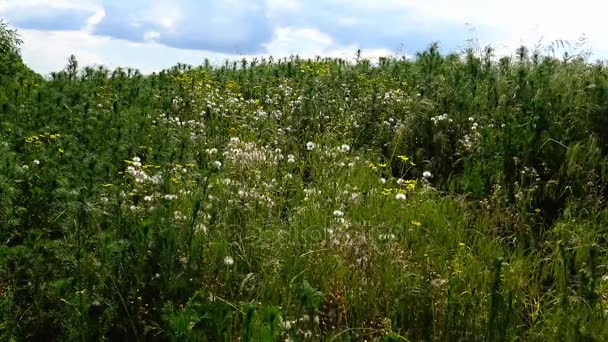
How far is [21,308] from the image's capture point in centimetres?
469

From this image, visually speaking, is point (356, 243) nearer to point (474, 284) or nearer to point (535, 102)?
point (474, 284)

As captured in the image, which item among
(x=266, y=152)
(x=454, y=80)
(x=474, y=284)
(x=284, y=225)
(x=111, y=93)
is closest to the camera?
(x=474, y=284)

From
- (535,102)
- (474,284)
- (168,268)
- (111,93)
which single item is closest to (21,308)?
(168,268)

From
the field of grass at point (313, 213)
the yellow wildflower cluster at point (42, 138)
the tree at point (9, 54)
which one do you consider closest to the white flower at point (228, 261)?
the field of grass at point (313, 213)

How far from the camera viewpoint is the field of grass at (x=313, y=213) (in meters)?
4.39

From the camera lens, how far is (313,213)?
5.82 m

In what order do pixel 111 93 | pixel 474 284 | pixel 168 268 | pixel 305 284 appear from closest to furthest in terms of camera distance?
pixel 305 284 < pixel 168 268 < pixel 474 284 < pixel 111 93

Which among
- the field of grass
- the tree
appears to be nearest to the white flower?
the field of grass

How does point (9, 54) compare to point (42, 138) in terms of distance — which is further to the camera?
point (9, 54)

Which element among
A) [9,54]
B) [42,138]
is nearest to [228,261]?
[42,138]

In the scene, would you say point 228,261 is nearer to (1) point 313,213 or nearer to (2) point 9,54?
(1) point 313,213

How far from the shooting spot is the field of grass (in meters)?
4.39

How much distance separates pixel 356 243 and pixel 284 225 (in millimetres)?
807

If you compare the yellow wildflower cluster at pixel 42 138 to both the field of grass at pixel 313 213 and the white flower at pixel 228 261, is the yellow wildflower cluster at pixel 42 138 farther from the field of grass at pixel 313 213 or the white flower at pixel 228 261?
the white flower at pixel 228 261
